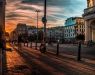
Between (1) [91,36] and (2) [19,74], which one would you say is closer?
(2) [19,74]

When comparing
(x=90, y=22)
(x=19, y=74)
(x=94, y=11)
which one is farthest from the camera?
(x=90, y=22)

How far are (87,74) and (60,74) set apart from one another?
4.86ft

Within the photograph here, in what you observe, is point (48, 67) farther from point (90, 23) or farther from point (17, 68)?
point (90, 23)

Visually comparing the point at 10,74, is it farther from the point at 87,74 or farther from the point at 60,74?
the point at 87,74

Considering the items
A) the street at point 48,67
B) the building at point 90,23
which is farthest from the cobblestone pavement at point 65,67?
the building at point 90,23

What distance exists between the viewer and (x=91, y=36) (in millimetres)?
107250

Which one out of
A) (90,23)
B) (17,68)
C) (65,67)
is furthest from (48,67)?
(90,23)

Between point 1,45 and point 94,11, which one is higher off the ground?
point 94,11

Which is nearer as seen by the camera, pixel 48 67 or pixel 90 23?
pixel 48 67

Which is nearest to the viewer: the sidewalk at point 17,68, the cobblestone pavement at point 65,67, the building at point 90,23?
the sidewalk at point 17,68

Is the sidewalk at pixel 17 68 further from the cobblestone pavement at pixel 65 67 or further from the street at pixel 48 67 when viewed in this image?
the cobblestone pavement at pixel 65 67

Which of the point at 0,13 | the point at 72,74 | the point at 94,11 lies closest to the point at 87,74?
the point at 72,74

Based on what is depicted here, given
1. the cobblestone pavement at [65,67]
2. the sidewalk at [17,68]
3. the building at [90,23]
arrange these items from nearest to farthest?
the sidewalk at [17,68] < the cobblestone pavement at [65,67] < the building at [90,23]

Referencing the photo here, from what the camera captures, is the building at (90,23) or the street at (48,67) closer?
the street at (48,67)
